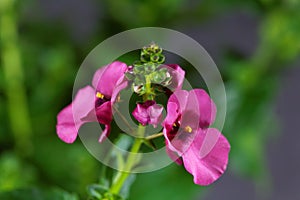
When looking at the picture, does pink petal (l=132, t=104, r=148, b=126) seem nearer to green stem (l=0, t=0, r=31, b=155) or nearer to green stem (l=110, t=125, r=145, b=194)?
green stem (l=110, t=125, r=145, b=194)

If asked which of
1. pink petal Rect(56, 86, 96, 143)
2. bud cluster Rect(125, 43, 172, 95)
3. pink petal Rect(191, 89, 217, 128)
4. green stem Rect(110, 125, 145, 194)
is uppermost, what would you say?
bud cluster Rect(125, 43, 172, 95)

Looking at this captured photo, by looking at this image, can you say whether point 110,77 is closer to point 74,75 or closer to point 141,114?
point 141,114

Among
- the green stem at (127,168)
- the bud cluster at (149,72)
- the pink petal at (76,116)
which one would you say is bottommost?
the green stem at (127,168)

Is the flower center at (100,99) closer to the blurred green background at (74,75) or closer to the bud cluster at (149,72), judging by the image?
the bud cluster at (149,72)

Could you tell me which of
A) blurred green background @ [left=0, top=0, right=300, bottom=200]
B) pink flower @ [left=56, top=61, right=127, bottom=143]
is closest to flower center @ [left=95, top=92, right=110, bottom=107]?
pink flower @ [left=56, top=61, right=127, bottom=143]

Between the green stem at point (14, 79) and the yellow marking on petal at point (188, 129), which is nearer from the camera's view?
the yellow marking on petal at point (188, 129)

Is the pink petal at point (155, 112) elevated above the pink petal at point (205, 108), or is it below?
below

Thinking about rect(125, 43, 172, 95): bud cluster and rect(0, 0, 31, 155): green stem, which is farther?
rect(0, 0, 31, 155): green stem

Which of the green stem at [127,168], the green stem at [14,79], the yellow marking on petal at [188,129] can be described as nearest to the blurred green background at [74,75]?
the green stem at [14,79]
